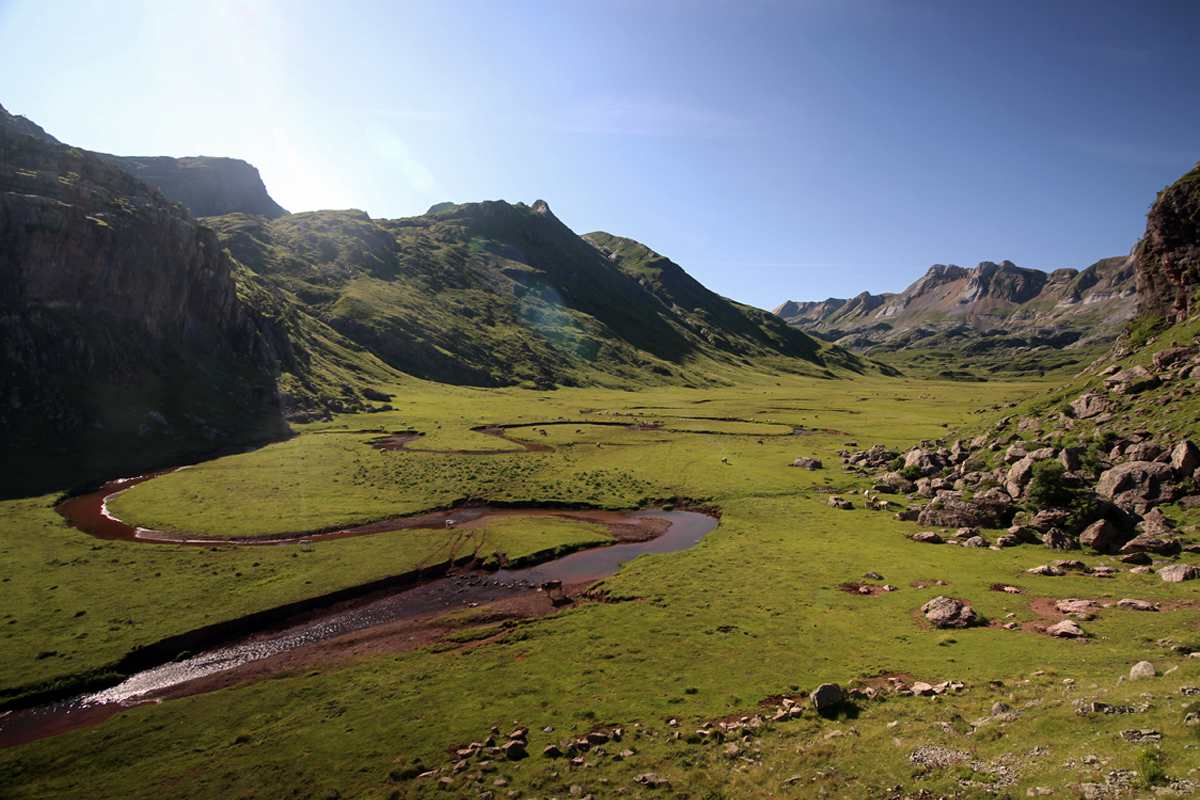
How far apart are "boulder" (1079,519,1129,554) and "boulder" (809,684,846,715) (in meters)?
35.1

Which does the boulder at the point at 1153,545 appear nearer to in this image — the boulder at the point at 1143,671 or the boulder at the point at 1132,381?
the boulder at the point at 1143,671

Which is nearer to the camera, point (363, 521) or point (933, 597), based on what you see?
point (933, 597)

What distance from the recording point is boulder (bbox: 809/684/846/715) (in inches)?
1081

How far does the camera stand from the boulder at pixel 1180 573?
38.0m

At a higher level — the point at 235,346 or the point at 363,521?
the point at 235,346

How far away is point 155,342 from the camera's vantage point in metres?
127

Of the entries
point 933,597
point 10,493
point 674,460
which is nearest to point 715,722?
point 933,597

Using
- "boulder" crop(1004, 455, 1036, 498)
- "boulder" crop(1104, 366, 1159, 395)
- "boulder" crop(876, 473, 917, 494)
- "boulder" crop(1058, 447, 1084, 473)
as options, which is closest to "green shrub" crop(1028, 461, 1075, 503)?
"boulder" crop(1058, 447, 1084, 473)

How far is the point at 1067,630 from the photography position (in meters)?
32.9

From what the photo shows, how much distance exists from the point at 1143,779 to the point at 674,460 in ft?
291

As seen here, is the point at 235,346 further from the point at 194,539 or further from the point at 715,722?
the point at 715,722

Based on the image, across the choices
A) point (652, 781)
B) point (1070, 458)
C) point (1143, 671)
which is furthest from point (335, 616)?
point (1070, 458)

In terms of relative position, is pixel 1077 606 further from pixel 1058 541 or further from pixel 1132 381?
pixel 1132 381

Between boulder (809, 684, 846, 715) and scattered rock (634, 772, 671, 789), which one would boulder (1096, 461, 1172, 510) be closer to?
boulder (809, 684, 846, 715)
